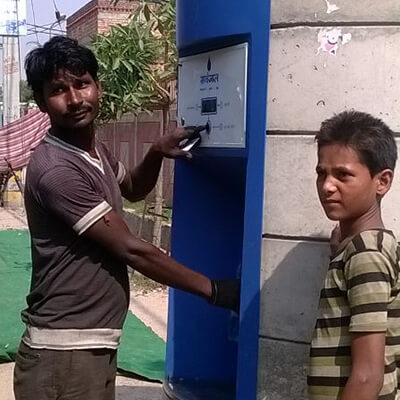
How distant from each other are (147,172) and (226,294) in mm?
710

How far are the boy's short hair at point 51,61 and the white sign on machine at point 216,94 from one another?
374 mm

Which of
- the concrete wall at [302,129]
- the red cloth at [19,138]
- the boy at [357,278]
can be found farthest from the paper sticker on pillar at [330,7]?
the red cloth at [19,138]

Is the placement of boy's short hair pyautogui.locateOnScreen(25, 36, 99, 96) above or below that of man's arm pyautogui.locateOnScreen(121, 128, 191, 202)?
above

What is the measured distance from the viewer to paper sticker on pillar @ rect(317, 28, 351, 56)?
92.9 inches

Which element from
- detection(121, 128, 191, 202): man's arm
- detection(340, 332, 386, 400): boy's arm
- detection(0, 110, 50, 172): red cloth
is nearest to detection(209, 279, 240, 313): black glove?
detection(121, 128, 191, 202): man's arm

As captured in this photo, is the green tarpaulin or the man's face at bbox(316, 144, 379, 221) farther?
the green tarpaulin

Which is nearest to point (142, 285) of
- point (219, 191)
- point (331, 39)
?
point (219, 191)

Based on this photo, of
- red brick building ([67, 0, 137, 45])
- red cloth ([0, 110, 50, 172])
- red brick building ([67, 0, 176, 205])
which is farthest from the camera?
red brick building ([67, 0, 137, 45])

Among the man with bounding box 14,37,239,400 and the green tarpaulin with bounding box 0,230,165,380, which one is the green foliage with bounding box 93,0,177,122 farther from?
the man with bounding box 14,37,239,400

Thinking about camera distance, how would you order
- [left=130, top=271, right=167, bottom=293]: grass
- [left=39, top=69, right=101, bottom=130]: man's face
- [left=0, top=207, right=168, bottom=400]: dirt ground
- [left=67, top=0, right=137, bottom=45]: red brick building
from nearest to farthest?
[left=39, top=69, right=101, bottom=130]: man's face, [left=0, top=207, right=168, bottom=400]: dirt ground, [left=130, top=271, right=167, bottom=293]: grass, [left=67, top=0, right=137, bottom=45]: red brick building

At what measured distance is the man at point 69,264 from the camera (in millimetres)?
2531

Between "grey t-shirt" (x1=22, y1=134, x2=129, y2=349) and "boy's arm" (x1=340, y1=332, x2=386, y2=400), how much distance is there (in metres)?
0.99

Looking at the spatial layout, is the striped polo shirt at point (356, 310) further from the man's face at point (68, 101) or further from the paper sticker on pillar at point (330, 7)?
the man's face at point (68, 101)

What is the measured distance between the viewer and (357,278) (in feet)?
5.92
